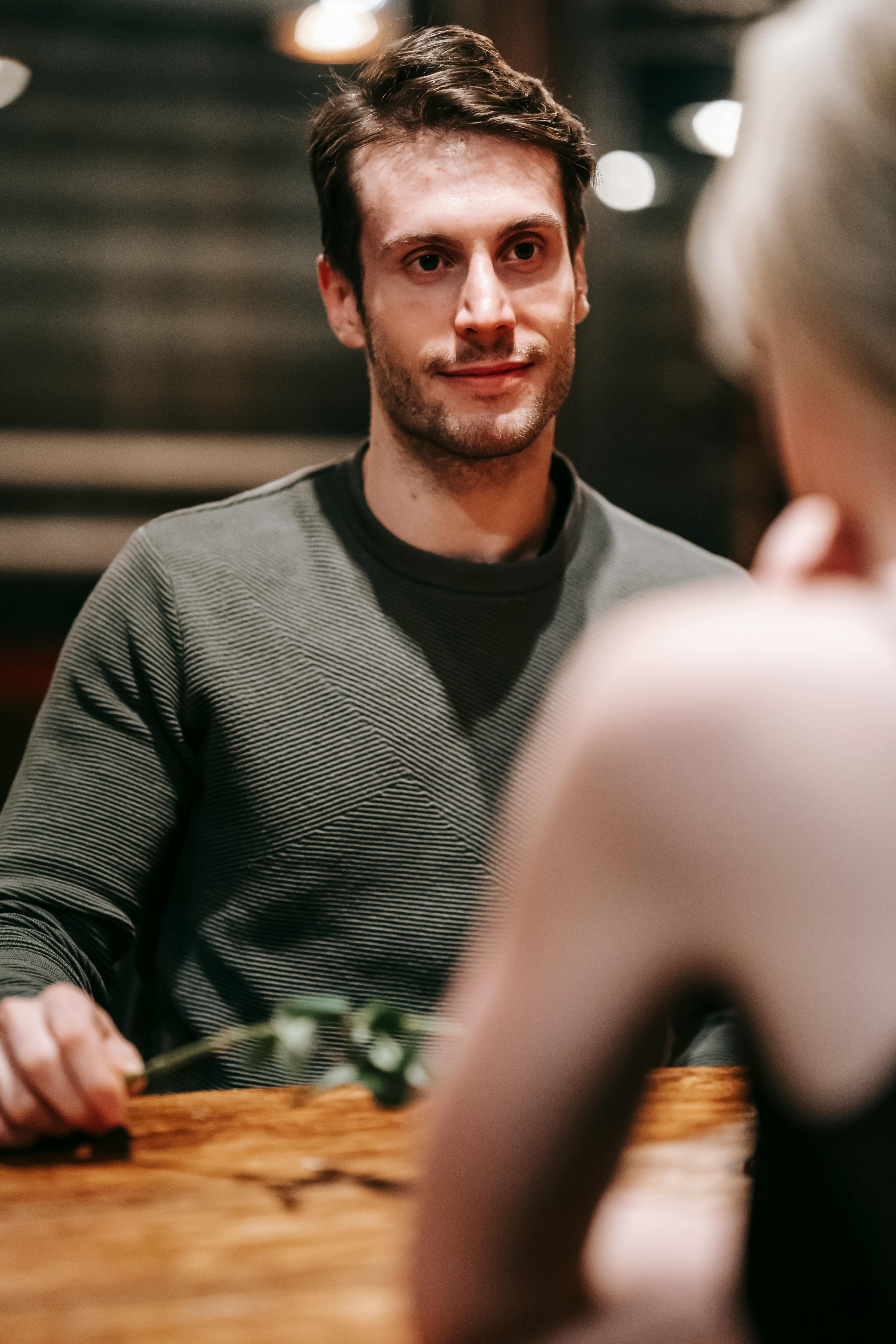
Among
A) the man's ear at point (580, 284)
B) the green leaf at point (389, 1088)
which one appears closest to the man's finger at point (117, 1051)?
the green leaf at point (389, 1088)

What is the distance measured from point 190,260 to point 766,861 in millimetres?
3013

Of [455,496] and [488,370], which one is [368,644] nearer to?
[455,496]

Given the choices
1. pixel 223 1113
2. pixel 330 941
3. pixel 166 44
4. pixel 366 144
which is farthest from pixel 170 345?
pixel 223 1113

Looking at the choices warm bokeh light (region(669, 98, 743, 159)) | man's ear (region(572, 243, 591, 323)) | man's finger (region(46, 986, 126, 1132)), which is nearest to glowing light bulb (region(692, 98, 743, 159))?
warm bokeh light (region(669, 98, 743, 159))

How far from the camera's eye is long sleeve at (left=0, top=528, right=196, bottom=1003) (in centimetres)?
123

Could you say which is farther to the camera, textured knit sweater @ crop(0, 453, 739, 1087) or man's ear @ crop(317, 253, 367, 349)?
man's ear @ crop(317, 253, 367, 349)

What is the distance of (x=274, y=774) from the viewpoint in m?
1.35

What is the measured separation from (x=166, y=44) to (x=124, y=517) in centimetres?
128

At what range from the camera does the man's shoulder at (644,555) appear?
157 cm

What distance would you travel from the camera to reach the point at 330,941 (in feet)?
4.41

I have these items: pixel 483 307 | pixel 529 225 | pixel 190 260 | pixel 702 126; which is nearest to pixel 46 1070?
pixel 483 307

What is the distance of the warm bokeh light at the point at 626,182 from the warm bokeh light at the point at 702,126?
0.13 m

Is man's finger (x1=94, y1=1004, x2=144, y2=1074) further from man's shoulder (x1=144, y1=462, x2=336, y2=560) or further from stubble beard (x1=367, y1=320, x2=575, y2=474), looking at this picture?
stubble beard (x1=367, y1=320, x2=575, y2=474)

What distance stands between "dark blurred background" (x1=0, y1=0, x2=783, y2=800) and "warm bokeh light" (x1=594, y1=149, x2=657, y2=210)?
30mm
